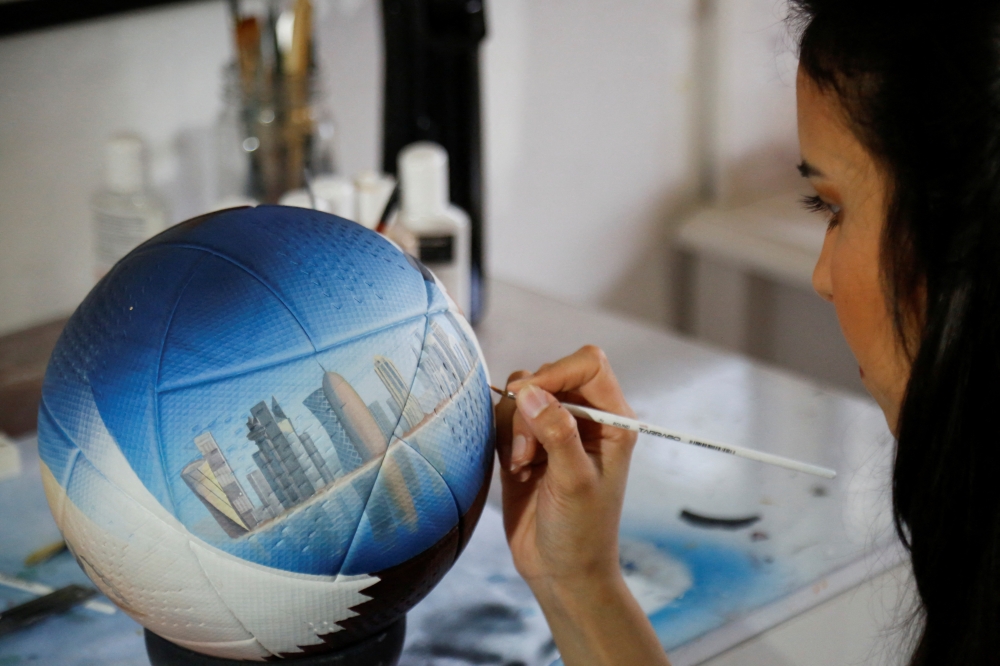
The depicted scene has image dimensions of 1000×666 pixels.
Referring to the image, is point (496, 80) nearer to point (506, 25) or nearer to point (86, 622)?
point (506, 25)

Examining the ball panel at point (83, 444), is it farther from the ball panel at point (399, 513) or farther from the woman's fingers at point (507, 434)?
the woman's fingers at point (507, 434)

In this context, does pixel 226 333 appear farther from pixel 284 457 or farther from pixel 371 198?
pixel 371 198

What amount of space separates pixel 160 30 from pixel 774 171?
1.12 metres

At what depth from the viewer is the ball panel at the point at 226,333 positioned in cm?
58

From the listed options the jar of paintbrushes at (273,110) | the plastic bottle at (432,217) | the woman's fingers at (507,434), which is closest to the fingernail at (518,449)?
the woman's fingers at (507,434)

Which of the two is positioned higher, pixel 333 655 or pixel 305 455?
pixel 305 455

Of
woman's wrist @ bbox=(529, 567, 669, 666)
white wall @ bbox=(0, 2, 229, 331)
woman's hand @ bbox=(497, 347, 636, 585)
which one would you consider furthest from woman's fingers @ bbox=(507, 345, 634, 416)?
white wall @ bbox=(0, 2, 229, 331)

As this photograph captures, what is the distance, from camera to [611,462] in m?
0.79

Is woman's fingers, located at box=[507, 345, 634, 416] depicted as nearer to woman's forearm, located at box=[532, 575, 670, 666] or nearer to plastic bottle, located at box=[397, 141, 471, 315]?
woman's forearm, located at box=[532, 575, 670, 666]

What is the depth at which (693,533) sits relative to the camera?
90cm

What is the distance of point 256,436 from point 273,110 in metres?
0.68

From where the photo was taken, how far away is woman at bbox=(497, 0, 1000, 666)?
55cm

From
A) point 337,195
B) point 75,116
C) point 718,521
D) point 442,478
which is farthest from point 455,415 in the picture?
point 75,116

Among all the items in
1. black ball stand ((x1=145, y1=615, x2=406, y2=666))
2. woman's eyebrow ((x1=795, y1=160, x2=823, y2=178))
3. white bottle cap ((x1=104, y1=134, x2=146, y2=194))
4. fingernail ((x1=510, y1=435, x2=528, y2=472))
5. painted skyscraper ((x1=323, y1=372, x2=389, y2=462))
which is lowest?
black ball stand ((x1=145, y1=615, x2=406, y2=666))
